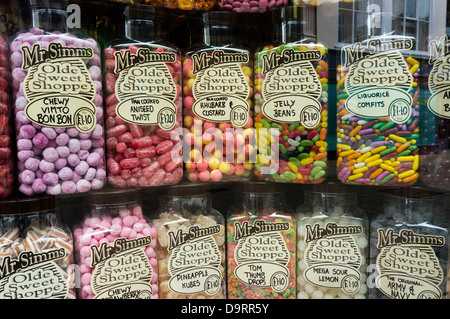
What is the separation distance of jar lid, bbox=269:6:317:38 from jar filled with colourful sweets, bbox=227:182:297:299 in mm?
489

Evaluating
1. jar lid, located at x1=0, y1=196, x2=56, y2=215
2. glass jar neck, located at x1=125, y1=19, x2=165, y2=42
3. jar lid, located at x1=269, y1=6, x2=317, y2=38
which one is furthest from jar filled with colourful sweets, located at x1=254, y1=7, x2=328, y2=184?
jar lid, located at x1=0, y1=196, x2=56, y2=215

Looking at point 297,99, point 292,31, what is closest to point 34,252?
point 297,99

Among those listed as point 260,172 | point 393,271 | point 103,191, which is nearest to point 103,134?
point 103,191

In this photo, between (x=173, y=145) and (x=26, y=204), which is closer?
(x=26, y=204)

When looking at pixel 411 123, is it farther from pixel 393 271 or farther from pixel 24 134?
pixel 24 134

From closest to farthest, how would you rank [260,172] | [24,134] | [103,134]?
1. [24,134]
2. [103,134]
3. [260,172]

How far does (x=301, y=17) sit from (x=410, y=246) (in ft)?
2.43

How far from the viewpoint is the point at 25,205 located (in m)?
0.92

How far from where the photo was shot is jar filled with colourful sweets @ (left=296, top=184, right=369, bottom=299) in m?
1.12

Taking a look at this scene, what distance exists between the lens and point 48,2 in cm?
93

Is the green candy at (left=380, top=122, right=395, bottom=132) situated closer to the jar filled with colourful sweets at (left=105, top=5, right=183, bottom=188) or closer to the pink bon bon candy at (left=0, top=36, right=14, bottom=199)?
the jar filled with colourful sweets at (left=105, top=5, right=183, bottom=188)

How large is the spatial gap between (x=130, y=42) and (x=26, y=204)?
1.66 feet

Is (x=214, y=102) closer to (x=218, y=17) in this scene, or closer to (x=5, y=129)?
(x=218, y=17)

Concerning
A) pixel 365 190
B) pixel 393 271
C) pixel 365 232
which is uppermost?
pixel 365 190
